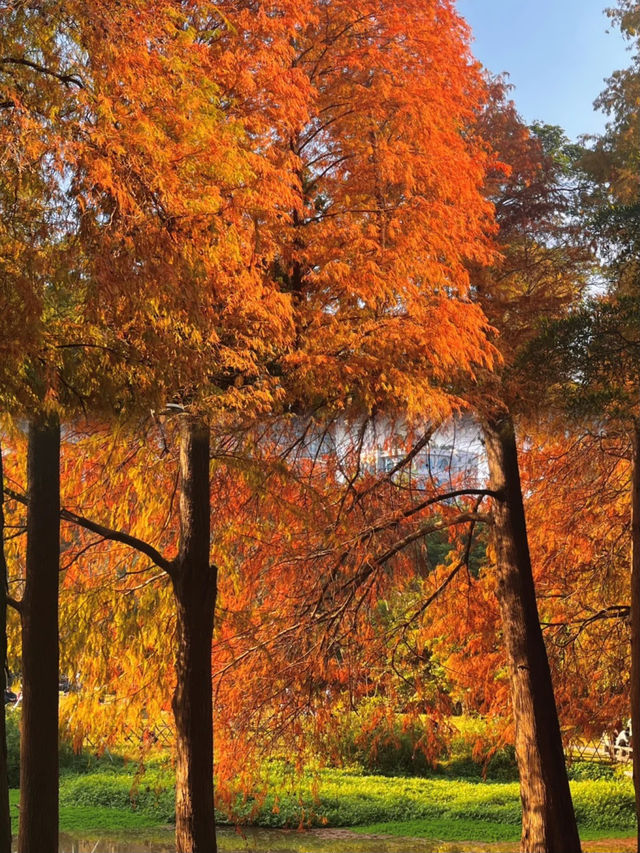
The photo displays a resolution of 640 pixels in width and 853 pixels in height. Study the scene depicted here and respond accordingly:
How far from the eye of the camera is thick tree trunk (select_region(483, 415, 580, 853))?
10.3 m

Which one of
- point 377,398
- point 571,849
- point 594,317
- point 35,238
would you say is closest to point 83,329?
point 35,238

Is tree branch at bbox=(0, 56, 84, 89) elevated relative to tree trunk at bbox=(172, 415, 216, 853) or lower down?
elevated

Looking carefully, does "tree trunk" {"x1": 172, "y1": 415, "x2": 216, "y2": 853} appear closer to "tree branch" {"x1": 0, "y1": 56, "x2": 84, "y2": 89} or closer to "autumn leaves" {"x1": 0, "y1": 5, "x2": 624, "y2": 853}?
"autumn leaves" {"x1": 0, "y1": 5, "x2": 624, "y2": 853}

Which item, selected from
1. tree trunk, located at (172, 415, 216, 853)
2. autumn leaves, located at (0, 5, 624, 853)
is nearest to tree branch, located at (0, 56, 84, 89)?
autumn leaves, located at (0, 5, 624, 853)

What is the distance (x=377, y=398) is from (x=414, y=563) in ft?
9.77

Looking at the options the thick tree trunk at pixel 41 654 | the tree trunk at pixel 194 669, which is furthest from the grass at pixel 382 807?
the thick tree trunk at pixel 41 654

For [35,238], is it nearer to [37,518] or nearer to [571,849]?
[37,518]

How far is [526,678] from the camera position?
10695 mm

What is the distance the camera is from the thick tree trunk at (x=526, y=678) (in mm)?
10297

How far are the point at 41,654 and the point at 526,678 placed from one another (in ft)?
16.7

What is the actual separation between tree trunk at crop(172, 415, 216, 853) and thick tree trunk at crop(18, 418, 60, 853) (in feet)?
3.41

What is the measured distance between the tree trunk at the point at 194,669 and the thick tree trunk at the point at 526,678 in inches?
139

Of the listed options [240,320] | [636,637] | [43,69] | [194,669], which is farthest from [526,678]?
[43,69]

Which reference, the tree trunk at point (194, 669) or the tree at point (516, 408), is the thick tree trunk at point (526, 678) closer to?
the tree at point (516, 408)
